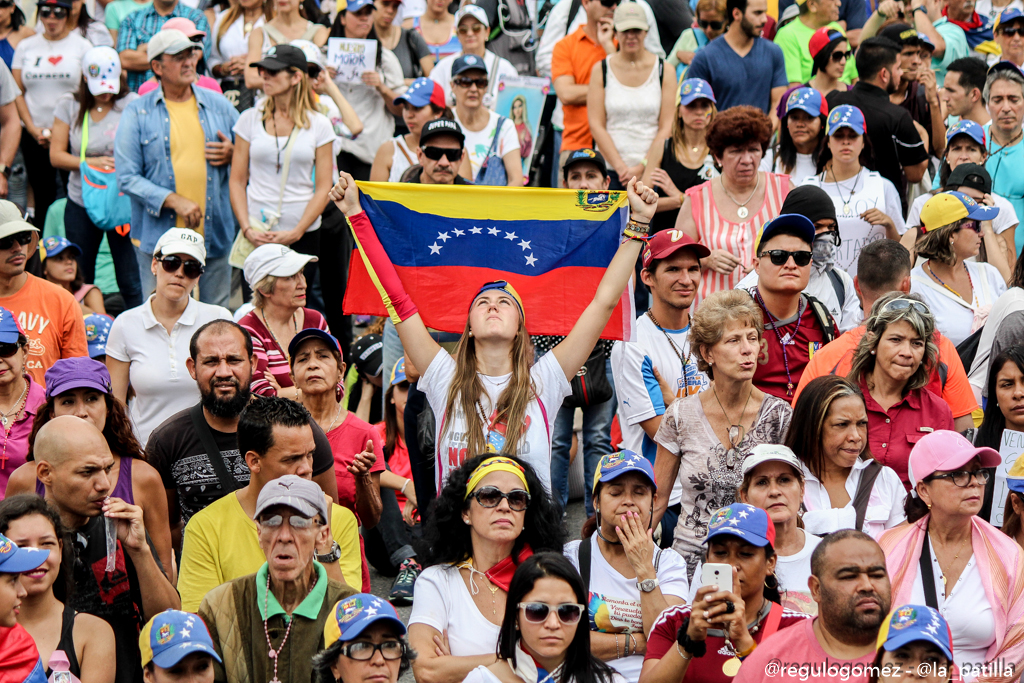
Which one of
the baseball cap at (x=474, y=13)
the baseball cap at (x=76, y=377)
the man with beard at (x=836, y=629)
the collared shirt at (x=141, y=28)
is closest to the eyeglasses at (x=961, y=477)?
the man with beard at (x=836, y=629)

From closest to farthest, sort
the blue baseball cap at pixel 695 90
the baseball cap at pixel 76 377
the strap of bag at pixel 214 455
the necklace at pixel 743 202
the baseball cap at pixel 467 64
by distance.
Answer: the baseball cap at pixel 76 377
the strap of bag at pixel 214 455
the necklace at pixel 743 202
the blue baseball cap at pixel 695 90
the baseball cap at pixel 467 64

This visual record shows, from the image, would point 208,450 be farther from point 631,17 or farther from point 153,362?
point 631,17

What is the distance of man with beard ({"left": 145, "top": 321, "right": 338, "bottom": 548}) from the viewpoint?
18.6 ft

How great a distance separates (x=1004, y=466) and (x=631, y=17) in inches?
177

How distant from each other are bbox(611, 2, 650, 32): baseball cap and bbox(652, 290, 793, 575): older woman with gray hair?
3.69 m

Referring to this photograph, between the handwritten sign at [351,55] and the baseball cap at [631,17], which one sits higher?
the handwritten sign at [351,55]

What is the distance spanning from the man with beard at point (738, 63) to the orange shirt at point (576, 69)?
2.61 feet

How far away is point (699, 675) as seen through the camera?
448 centimetres

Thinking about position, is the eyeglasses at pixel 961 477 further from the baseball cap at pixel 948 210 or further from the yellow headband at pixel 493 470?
the baseball cap at pixel 948 210

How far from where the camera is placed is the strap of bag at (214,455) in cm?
565

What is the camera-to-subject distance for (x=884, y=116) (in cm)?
866

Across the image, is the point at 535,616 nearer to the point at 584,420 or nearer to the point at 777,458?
the point at 777,458

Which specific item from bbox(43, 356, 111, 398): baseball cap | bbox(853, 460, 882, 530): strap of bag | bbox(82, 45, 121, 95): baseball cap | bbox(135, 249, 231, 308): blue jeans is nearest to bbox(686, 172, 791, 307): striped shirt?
bbox(853, 460, 882, 530): strap of bag

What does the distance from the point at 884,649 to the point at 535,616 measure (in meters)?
1.22
